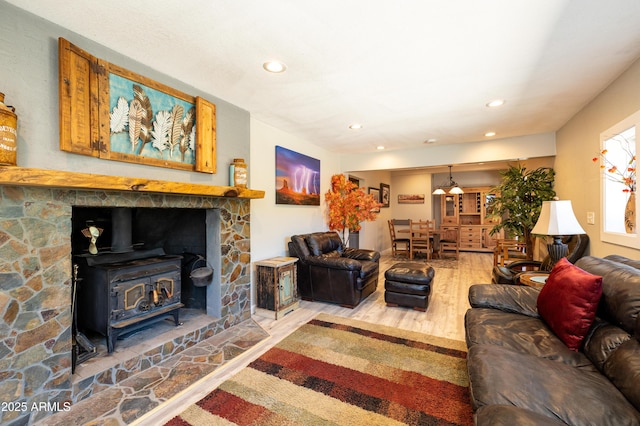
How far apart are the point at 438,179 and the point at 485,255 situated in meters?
2.65

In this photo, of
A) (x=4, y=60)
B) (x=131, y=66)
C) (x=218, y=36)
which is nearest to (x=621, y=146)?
(x=218, y=36)

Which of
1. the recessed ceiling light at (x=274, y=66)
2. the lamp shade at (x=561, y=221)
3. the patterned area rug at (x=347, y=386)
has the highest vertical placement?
the recessed ceiling light at (x=274, y=66)

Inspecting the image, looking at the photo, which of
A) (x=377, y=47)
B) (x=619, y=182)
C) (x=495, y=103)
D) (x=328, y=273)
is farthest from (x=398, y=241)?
(x=377, y=47)

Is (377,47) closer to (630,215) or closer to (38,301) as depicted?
(630,215)

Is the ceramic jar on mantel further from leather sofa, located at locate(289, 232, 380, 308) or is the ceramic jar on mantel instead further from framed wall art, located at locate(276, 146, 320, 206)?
leather sofa, located at locate(289, 232, 380, 308)

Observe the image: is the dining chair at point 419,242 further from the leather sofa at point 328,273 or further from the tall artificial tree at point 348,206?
the leather sofa at point 328,273

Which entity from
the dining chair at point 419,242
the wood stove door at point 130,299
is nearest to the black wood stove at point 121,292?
the wood stove door at point 130,299

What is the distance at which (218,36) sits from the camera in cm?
184

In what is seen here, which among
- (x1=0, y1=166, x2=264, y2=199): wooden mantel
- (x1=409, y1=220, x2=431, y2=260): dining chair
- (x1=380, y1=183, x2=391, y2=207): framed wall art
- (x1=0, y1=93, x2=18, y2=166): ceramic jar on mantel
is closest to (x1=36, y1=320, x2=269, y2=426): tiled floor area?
(x1=0, y1=166, x2=264, y2=199): wooden mantel

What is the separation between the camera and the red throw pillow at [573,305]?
5.40ft

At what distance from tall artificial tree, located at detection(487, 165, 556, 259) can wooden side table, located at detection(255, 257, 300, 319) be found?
338cm

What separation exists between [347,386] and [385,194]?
6.86m

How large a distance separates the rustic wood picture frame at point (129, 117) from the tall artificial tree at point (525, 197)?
4215 millimetres

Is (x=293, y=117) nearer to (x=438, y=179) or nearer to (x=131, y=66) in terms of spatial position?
(x=131, y=66)
